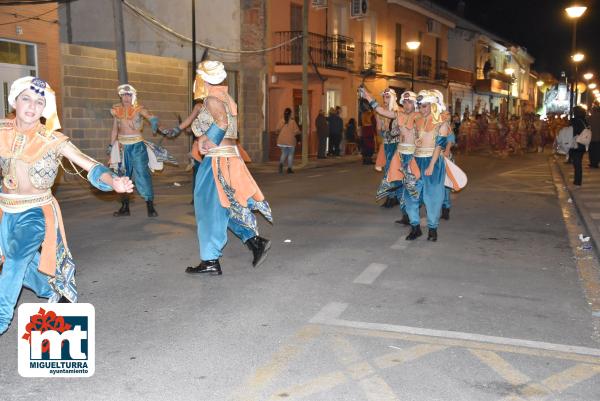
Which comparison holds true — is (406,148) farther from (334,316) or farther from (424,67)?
(424,67)

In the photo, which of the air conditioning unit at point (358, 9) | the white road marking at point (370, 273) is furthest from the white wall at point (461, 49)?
the white road marking at point (370, 273)

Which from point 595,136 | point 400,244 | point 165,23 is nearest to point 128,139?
point 400,244

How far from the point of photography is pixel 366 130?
2170 cm

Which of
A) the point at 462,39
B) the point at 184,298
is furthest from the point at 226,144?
the point at 462,39

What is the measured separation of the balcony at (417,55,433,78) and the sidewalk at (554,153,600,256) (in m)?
19.0

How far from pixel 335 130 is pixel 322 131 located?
3.60 feet

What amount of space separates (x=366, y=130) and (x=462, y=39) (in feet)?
93.3

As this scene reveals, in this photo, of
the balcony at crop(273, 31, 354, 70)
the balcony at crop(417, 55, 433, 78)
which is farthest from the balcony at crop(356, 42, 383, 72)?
the balcony at crop(417, 55, 433, 78)

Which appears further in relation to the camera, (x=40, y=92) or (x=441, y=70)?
(x=441, y=70)

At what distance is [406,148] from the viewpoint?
903cm

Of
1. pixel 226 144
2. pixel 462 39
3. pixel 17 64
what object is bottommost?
pixel 226 144

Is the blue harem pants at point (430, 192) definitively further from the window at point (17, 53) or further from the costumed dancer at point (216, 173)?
the window at point (17, 53)

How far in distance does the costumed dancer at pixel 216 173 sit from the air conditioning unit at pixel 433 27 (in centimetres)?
3487

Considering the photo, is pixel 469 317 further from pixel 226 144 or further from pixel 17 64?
pixel 17 64
